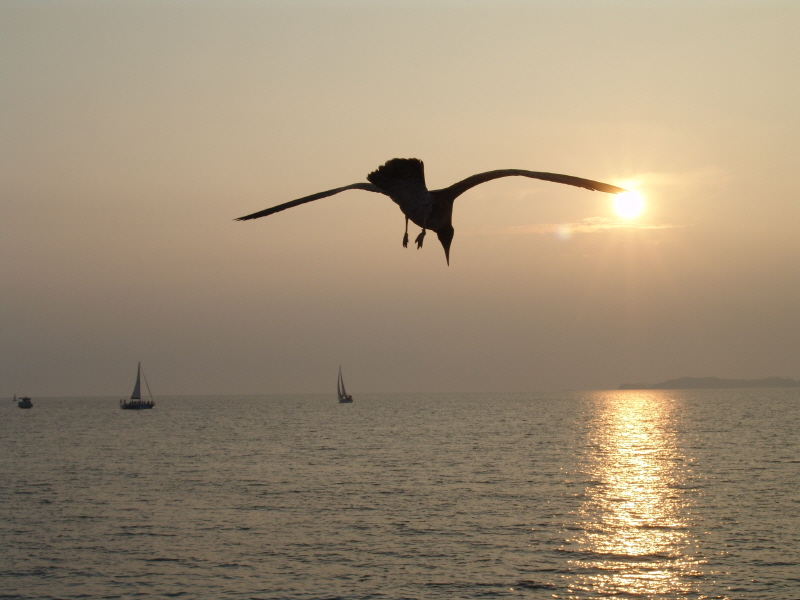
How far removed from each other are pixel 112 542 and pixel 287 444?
71.4m

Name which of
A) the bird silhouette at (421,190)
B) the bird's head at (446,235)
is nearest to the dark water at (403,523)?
the bird silhouette at (421,190)

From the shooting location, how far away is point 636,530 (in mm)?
52062

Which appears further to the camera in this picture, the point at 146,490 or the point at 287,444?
the point at 287,444

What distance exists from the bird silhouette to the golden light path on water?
33524 millimetres

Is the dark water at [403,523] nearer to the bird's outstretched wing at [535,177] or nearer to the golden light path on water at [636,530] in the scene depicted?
the golden light path on water at [636,530]

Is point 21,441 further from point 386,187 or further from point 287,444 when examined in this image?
point 386,187

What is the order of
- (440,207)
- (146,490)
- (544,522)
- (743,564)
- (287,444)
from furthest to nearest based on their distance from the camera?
1. (287,444)
2. (146,490)
3. (544,522)
4. (743,564)
5. (440,207)

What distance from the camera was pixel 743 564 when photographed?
4269 cm

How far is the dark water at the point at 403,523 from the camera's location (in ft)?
129

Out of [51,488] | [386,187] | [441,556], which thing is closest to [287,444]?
[51,488]

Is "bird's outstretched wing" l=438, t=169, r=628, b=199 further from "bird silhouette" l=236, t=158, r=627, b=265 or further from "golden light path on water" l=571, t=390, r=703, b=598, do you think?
"golden light path on water" l=571, t=390, r=703, b=598

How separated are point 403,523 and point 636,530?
15356 mm

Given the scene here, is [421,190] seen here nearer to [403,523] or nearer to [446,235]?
[446,235]

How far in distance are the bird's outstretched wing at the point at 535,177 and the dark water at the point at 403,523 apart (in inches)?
1281
